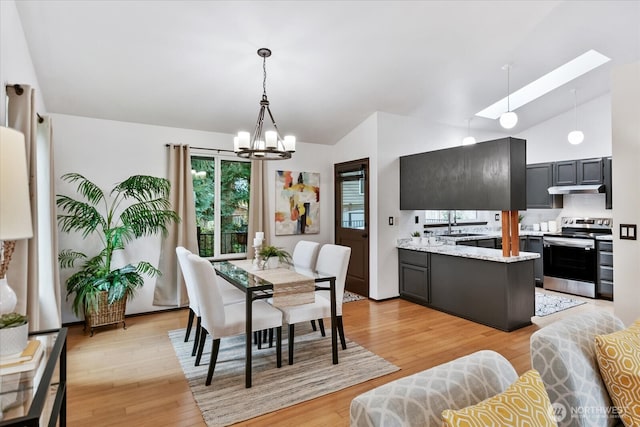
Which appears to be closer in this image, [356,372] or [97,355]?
[356,372]

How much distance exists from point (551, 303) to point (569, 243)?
3.80ft

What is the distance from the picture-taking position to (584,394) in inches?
52.9

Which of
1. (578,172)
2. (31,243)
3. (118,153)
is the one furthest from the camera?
(578,172)

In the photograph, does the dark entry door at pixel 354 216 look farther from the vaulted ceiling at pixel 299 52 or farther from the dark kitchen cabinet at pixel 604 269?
the dark kitchen cabinet at pixel 604 269

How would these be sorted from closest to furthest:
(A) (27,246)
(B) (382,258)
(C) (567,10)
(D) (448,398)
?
1. (D) (448,398)
2. (A) (27,246)
3. (C) (567,10)
4. (B) (382,258)

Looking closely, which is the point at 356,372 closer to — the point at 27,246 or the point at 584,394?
the point at 584,394

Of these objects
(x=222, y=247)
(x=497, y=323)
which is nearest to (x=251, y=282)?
(x=222, y=247)

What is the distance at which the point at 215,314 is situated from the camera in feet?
8.77

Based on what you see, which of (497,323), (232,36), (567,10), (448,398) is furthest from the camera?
(497,323)

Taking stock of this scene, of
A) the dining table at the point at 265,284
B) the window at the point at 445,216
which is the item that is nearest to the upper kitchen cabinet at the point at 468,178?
the window at the point at 445,216

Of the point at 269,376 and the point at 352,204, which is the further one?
the point at 352,204

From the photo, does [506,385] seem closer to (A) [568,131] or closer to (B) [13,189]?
(B) [13,189]

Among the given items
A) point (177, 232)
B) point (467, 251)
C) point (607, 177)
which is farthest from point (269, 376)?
point (607, 177)

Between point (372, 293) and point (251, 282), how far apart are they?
2.68 metres
